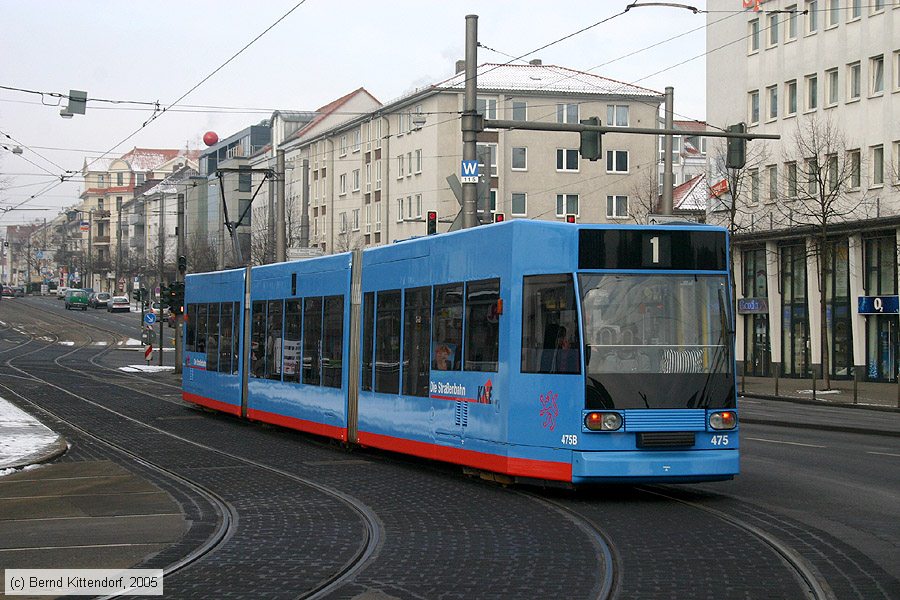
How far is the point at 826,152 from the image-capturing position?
4644 cm

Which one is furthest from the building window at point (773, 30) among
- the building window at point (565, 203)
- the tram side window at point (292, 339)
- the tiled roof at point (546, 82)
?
the tram side window at point (292, 339)

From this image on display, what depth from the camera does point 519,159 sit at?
7681 centimetres

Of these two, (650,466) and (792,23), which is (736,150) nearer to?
(650,466)

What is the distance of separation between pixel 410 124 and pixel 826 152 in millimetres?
35440

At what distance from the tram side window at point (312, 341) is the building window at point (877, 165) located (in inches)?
1195

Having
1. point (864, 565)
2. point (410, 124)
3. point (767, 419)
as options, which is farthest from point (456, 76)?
point (864, 565)

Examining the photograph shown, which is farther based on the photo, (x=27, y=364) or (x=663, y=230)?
(x=27, y=364)

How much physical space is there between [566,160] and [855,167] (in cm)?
3237

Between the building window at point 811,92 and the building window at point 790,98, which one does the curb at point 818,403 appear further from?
the building window at point 790,98

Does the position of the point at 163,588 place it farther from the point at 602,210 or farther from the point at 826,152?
the point at 602,210

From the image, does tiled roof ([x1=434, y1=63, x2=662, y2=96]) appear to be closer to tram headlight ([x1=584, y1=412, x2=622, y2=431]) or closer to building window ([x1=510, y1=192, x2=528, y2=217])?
building window ([x1=510, y1=192, x2=528, y2=217])

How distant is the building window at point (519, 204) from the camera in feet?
250

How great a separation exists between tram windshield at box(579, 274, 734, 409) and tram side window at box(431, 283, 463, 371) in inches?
90.2

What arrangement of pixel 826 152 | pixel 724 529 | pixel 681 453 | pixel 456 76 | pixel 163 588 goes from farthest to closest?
pixel 456 76 < pixel 826 152 < pixel 681 453 < pixel 724 529 < pixel 163 588
